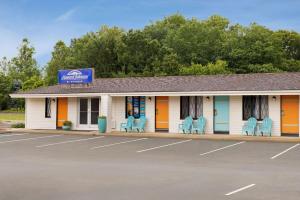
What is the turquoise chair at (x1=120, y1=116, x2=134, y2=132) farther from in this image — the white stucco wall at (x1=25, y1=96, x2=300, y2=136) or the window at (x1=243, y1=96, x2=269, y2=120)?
the window at (x1=243, y1=96, x2=269, y2=120)

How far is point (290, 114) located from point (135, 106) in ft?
29.1

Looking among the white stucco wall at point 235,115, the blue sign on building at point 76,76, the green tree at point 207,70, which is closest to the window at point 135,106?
the blue sign on building at point 76,76

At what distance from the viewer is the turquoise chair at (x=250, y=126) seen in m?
23.4

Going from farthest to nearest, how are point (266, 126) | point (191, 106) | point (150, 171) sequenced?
point (191, 106)
point (266, 126)
point (150, 171)

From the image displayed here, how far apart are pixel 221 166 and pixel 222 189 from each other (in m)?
3.67

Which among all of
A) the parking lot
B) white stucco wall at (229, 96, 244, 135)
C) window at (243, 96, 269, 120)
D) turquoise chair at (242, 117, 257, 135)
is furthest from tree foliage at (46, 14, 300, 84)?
the parking lot

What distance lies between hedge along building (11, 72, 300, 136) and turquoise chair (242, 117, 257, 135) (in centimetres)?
39

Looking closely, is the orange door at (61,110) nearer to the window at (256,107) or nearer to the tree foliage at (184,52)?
the window at (256,107)

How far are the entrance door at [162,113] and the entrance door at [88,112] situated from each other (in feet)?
13.9

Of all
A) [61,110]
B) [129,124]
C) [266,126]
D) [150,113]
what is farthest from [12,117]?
[266,126]

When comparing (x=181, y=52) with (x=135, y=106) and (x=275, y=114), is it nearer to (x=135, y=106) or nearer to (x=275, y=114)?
(x=135, y=106)

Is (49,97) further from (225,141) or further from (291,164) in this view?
(291,164)

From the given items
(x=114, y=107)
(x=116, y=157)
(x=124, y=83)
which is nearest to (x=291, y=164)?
(x=116, y=157)

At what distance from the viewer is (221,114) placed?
24562 millimetres
